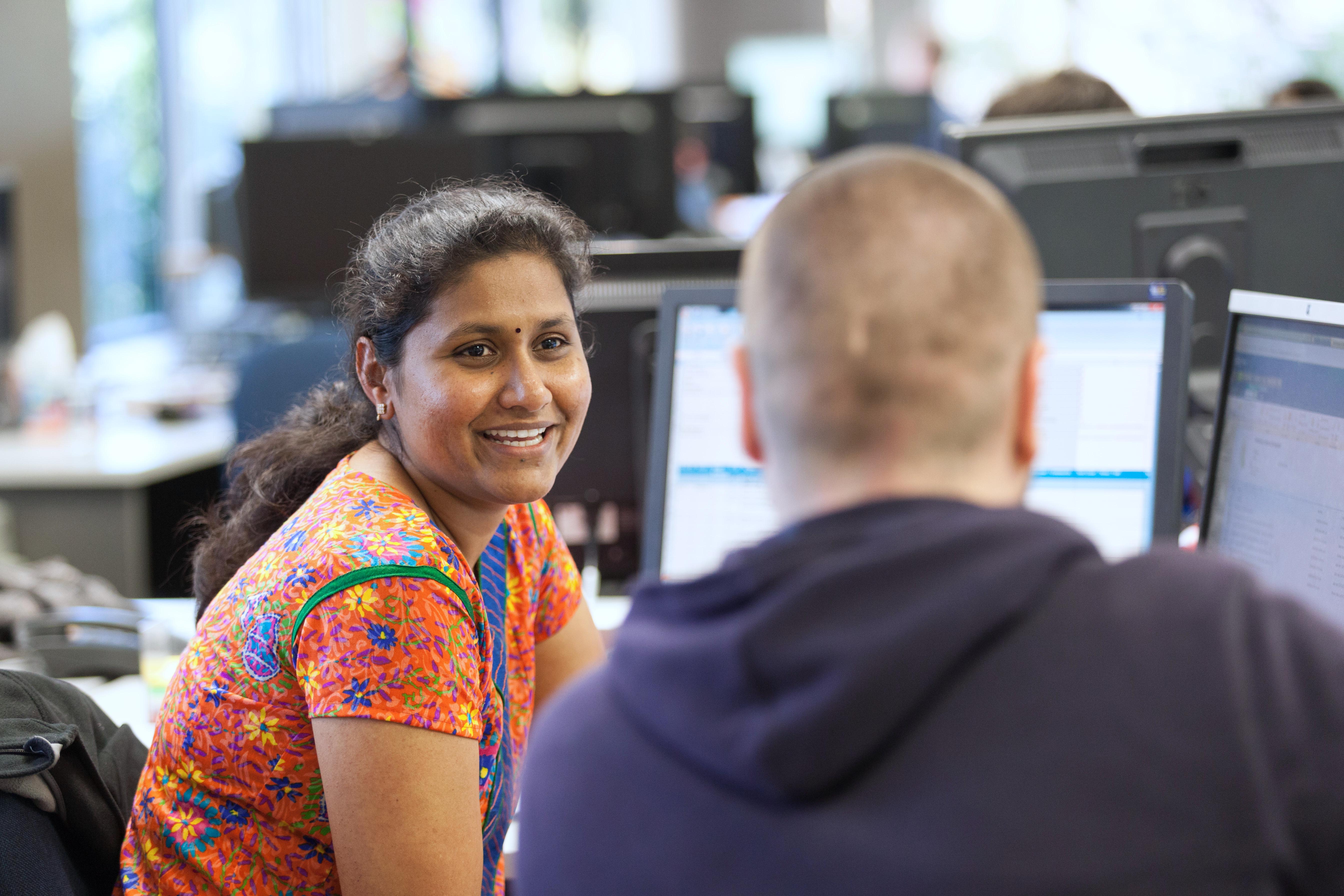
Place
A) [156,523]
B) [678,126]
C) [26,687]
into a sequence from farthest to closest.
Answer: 1. [678,126]
2. [156,523]
3. [26,687]

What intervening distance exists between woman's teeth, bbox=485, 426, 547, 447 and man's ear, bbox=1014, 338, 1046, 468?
657 millimetres

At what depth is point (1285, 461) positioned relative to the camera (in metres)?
1.10

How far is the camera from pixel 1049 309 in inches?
51.0

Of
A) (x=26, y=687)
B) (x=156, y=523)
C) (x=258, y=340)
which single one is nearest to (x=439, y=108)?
(x=258, y=340)

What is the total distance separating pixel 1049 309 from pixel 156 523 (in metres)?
2.64

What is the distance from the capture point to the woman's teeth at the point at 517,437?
1190 millimetres

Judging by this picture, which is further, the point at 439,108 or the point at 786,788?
the point at 439,108

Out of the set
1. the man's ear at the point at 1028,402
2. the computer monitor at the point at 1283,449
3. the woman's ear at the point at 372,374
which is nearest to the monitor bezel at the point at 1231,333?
the computer monitor at the point at 1283,449

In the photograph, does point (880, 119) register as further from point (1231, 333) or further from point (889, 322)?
point (889, 322)

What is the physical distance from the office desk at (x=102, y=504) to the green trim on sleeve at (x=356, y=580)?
2117 millimetres

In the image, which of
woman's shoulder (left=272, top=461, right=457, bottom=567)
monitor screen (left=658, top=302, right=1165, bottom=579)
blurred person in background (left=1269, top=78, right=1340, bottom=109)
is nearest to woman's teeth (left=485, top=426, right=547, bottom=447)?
woman's shoulder (left=272, top=461, right=457, bottom=567)

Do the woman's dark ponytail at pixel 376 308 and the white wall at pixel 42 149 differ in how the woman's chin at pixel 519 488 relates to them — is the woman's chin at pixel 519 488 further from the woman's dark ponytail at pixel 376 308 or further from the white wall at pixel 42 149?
the white wall at pixel 42 149

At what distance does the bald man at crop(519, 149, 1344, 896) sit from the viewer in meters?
0.52

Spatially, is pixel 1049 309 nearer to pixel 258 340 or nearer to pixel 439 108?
pixel 439 108
